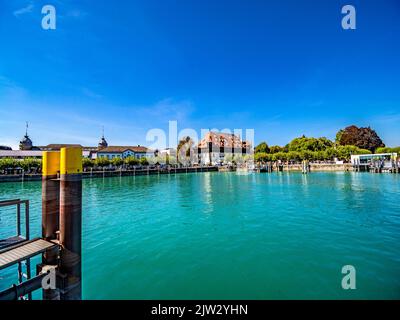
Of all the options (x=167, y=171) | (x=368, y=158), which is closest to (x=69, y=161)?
(x=167, y=171)

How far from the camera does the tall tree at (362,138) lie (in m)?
81.6

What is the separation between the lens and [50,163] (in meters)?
4.80

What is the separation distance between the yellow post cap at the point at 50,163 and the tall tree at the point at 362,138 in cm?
9976

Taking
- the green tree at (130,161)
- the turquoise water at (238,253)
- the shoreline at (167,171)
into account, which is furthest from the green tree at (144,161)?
the turquoise water at (238,253)

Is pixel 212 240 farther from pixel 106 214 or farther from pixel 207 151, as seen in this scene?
pixel 207 151

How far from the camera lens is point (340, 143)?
88.4 m

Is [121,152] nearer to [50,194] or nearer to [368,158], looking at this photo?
[368,158]

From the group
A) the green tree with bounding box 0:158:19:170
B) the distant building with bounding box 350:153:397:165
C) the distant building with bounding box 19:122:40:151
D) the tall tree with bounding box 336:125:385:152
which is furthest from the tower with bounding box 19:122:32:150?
the tall tree with bounding box 336:125:385:152

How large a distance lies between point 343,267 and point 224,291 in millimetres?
4198

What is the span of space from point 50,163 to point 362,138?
10239 centimetres

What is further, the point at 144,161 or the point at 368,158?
the point at 144,161

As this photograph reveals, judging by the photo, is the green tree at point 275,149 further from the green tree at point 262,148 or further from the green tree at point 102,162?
the green tree at point 102,162
